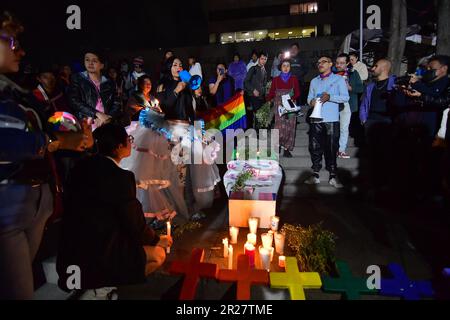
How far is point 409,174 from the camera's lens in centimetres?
566

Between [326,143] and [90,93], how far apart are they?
4.36 metres

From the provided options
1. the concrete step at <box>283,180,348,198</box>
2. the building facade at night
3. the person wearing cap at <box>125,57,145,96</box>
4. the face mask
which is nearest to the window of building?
the building facade at night

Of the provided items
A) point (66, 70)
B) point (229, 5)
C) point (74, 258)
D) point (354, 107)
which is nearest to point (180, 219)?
point (74, 258)

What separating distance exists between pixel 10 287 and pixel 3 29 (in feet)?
5.26

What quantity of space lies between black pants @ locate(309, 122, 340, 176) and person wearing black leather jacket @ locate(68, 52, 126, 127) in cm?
385

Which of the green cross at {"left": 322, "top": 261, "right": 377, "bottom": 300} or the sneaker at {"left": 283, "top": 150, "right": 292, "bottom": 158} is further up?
the sneaker at {"left": 283, "top": 150, "right": 292, "bottom": 158}

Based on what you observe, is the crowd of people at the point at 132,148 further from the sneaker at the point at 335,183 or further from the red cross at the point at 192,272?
the red cross at the point at 192,272

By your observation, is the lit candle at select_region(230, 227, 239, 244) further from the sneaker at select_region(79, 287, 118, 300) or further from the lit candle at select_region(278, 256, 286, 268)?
the sneaker at select_region(79, 287, 118, 300)

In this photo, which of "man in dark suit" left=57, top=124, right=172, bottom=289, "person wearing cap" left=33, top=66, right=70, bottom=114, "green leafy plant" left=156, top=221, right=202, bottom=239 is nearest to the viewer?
"man in dark suit" left=57, top=124, right=172, bottom=289

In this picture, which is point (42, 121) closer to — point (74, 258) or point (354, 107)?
point (74, 258)

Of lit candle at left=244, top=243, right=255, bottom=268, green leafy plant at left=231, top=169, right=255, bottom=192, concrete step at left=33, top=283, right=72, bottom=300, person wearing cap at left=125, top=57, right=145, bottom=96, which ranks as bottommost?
concrete step at left=33, top=283, right=72, bottom=300

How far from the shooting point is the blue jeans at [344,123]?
6.49 m

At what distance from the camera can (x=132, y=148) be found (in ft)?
14.2

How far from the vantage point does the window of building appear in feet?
99.9
